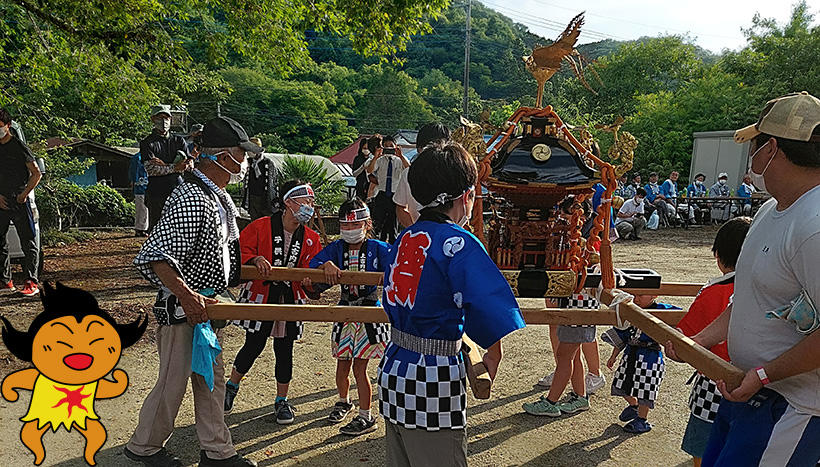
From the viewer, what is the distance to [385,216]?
308 inches

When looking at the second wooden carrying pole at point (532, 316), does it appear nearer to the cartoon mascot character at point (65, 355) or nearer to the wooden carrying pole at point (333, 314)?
the wooden carrying pole at point (333, 314)

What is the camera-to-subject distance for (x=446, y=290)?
2.16 m

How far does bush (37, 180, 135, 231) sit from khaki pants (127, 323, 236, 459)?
29.3 feet

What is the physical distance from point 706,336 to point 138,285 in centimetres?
706

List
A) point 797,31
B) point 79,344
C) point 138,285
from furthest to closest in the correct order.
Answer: point 797,31 → point 138,285 → point 79,344

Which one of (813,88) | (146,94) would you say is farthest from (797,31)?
(146,94)

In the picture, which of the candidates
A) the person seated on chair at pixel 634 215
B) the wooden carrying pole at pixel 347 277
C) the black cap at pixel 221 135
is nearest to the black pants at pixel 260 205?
the wooden carrying pole at pixel 347 277

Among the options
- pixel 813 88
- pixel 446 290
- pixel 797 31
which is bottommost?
pixel 446 290

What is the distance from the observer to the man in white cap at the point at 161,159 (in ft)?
24.3

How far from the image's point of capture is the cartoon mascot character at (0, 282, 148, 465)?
289 centimetres

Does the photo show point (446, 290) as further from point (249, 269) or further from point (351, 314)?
point (249, 269)

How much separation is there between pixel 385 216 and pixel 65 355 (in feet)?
17.0

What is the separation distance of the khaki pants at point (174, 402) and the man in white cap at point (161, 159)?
15.4ft

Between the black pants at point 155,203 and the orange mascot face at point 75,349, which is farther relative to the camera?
the black pants at point 155,203
